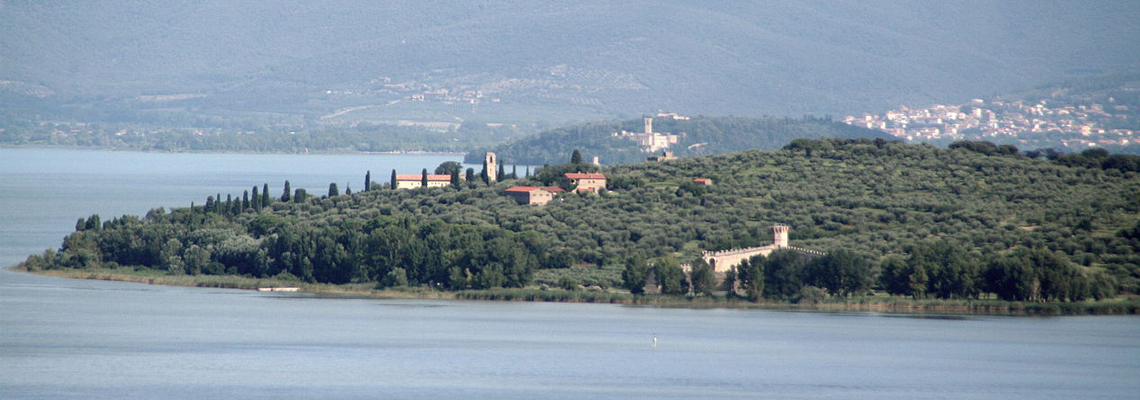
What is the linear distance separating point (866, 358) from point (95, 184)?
120 meters

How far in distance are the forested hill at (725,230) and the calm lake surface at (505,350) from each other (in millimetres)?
2915

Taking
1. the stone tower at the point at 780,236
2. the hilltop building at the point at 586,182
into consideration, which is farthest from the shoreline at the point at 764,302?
the hilltop building at the point at 586,182

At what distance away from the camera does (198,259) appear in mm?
78188

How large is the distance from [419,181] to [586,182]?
41.1 ft

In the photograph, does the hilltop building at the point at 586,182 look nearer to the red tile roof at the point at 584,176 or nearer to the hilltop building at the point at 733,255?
the red tile roof at the point at 584,176

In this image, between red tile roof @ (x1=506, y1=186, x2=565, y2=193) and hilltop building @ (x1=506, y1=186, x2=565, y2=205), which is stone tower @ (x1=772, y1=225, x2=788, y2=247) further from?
red tile roof @ (x1=506, y1=186, x2=565, y2=193)

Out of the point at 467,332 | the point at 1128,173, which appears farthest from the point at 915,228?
the point at 467,332

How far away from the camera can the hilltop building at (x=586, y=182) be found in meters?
95.4

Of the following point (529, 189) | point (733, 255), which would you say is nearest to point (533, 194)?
point (529, 189)

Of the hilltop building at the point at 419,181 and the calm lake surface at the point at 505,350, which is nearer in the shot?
the calm lake surface at the point at 505,350

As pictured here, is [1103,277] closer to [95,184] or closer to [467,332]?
[467,332]

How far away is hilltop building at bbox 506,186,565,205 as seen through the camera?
92.3 m

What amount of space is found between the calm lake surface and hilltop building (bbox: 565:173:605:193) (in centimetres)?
2494

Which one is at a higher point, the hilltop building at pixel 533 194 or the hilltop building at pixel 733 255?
the hilltop building at pixel 533 194
